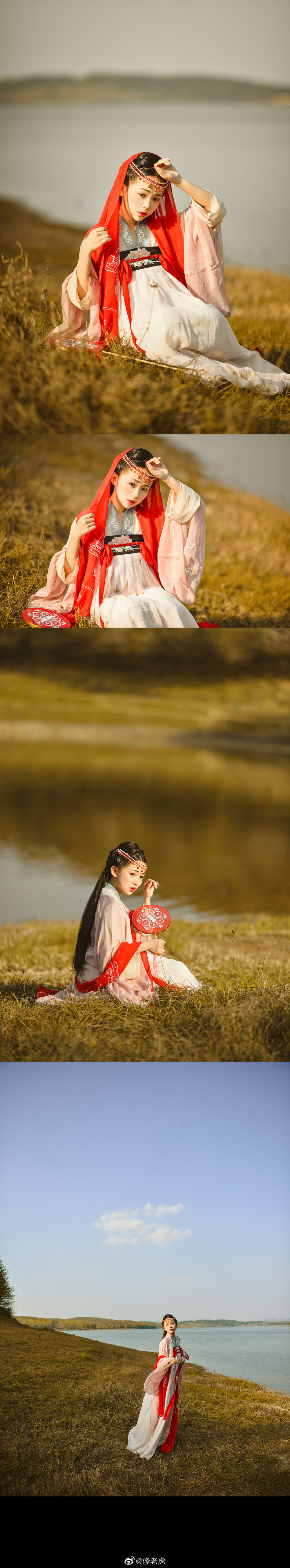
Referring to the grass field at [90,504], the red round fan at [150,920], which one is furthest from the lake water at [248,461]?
the red round fan at [150,920]

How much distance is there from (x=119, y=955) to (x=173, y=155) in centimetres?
323

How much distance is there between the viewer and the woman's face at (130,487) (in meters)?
4.49

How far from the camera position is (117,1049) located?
4.33m

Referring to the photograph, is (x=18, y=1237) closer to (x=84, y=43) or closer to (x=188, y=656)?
(x=188, y=656)

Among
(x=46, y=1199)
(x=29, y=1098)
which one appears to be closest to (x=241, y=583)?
(x=29, y=1098)

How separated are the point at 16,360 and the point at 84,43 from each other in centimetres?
142

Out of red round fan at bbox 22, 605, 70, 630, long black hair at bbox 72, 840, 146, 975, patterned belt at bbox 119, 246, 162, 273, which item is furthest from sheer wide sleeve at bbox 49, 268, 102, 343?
long black hair at bbox 72, 840, 146, 975

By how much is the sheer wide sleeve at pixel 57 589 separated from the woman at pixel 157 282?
29.6 inches

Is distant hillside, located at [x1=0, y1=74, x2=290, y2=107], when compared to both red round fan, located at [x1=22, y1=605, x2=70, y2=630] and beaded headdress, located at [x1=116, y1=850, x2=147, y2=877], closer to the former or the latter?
red round fan, located at [x1=22, y1=605, x2=70, y2=630]

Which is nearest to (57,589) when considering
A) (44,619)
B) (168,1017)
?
(44,619)

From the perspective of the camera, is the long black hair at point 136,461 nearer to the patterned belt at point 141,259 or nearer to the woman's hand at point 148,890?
the patterned belt at point 141,259

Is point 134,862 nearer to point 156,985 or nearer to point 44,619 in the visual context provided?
point 156,985

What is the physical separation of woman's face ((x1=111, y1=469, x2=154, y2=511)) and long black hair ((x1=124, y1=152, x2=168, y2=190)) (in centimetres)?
110

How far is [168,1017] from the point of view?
14.2 feet
